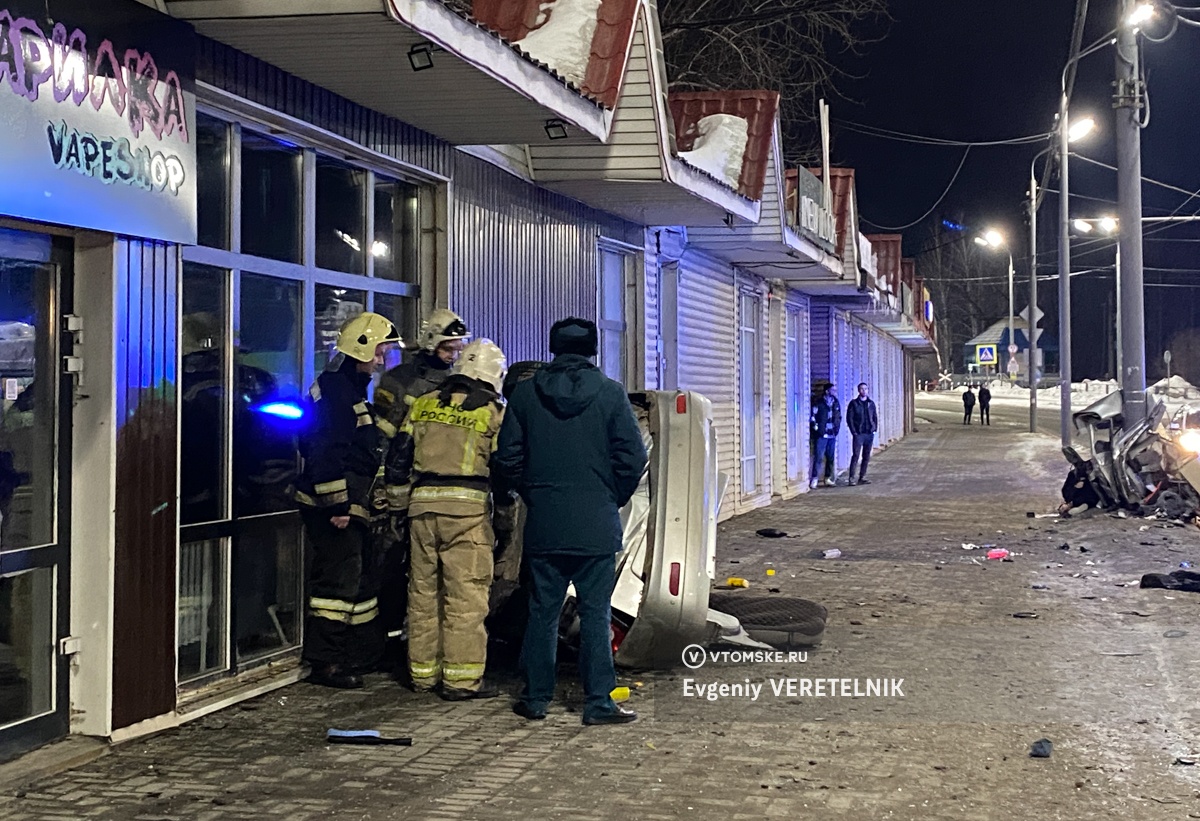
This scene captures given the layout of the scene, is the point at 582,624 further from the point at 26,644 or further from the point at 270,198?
the point at 270,198

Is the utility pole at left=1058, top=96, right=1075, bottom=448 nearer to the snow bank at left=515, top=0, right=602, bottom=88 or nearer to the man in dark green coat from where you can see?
the snow bank at left=515, top=0, right=602, bottom=88

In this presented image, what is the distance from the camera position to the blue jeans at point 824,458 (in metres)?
22.1

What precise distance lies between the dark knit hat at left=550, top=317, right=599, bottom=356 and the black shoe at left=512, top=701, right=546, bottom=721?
1.71 metres

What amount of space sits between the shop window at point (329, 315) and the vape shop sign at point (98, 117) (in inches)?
58.3

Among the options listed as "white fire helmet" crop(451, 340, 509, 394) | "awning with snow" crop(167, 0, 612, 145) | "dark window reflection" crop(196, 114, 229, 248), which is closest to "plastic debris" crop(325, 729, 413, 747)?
"white fire helmet" crop(451, 340, 509, 394)

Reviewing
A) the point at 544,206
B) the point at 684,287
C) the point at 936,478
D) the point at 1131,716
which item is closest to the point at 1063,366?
the point at 936,478

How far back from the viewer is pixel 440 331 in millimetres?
6840

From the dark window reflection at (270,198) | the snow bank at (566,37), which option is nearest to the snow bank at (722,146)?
the snow bank at (566,37)

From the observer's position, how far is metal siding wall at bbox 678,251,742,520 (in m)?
14.3

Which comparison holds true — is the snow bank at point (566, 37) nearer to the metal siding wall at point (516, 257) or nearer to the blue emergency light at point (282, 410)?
the metal siding wall at point (516, 257)

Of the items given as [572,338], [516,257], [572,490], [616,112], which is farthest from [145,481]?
[616,112]

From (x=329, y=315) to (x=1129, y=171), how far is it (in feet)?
45.9

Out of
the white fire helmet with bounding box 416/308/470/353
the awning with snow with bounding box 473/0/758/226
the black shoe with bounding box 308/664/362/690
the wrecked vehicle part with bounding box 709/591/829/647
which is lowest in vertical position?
the black shoe with bounding box 308/664/362/690
